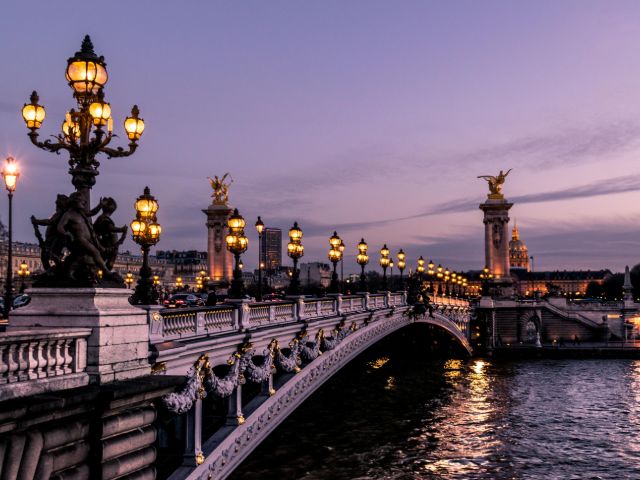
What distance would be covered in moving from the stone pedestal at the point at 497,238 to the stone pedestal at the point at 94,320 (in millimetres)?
94812

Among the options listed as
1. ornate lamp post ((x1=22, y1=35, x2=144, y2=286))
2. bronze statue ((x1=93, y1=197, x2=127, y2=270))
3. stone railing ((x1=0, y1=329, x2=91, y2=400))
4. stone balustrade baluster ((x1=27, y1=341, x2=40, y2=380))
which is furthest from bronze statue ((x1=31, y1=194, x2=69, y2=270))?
stone balustrade baluster ((x1=27, y1=341, x2=40, y2=380))

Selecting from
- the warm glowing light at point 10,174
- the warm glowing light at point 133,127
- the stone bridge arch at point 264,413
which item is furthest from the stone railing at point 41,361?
the warm glowing light at point 10,174

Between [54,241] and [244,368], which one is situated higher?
[54,241]

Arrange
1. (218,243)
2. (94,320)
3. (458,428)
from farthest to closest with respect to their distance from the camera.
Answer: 1. (218,243)
2. (458,428)
3. (94,320)

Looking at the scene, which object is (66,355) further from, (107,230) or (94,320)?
(107,230)

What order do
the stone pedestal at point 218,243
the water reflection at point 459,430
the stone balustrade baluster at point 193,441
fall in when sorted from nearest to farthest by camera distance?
the stone balustrade baluster at point 193,441 → the water reflection at point 459,430 → the stone pedestal at point 218,243

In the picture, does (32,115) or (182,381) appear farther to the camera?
(32,115)

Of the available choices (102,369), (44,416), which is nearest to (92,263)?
(102,369)

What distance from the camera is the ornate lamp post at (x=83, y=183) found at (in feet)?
38.4

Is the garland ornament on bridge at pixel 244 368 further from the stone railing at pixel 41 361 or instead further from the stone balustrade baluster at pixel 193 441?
the stone railing at pixel 41 361

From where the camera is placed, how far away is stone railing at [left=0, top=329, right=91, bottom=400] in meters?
9.52

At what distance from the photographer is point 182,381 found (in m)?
Result: 13.0

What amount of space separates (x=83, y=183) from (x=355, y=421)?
30.1 m

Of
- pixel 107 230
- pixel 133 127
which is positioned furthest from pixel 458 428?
pixel 107 230
